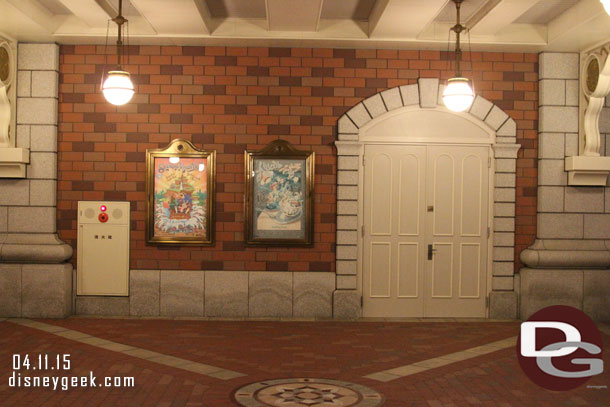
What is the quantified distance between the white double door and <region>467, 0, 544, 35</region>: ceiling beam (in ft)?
5.12

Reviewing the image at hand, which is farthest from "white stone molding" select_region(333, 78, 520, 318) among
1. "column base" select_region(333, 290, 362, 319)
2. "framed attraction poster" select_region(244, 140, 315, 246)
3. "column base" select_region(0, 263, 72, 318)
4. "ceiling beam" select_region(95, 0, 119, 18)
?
"column base" select_region(0, 263, 72, 318)

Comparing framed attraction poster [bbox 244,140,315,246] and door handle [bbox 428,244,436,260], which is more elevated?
framed attraction poster [bbox 244,140,315,246]

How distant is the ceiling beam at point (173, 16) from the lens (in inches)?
273

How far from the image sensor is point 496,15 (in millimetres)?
7266

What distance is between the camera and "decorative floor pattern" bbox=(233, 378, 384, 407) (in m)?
4.86

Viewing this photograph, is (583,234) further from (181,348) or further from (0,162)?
(0,162)

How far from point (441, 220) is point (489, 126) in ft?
4.66

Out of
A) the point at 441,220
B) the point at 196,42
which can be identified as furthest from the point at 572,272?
the point at 196,42

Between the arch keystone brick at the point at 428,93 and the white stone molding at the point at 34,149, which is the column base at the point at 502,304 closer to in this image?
the arch keystone brick at the point at 428,93

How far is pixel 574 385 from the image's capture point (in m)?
5.39

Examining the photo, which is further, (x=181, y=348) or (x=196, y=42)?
(x=196, y=42)

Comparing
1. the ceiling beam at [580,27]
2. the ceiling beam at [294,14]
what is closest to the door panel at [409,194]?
the ceiling beam at [294,14]

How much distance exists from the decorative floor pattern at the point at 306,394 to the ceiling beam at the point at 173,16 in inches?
165

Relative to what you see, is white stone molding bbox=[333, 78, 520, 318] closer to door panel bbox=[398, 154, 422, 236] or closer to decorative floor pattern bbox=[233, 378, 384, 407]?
door panel bbox=[398, 154, 422, 236]
